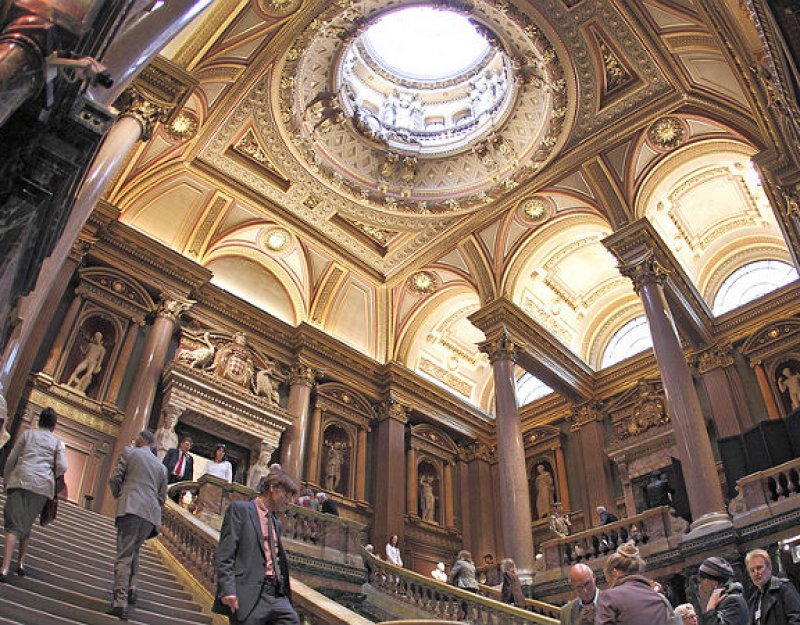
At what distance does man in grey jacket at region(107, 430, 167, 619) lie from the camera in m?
4.24

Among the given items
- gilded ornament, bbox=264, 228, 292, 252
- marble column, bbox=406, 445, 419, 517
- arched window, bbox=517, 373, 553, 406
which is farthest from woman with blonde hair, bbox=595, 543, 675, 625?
arched window, bbox=517, 373, 553, 406

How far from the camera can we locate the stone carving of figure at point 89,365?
1266cm

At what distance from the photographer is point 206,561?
5812 millimetres

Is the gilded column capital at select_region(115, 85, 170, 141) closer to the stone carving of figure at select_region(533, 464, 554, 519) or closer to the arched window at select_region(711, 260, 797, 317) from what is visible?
the stone carving of figure at select_region(533, 464, 554, 519)

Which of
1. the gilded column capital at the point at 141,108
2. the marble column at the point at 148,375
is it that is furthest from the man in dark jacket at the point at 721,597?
the marble column at the point at 148,375

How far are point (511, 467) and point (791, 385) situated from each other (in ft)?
21.9

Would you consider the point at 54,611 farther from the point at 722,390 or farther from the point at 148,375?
the point at 722,390

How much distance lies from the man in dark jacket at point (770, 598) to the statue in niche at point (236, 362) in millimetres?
12312

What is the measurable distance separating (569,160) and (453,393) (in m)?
7.94

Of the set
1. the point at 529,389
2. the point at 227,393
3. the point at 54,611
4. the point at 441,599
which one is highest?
the point at 529,389

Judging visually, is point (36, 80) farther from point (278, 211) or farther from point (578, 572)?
point (278, 211)

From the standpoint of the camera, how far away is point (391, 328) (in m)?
19.0

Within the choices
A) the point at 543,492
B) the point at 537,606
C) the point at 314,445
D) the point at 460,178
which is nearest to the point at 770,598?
the point at 537,606

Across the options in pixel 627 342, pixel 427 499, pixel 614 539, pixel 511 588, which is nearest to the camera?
pixel 511 588
